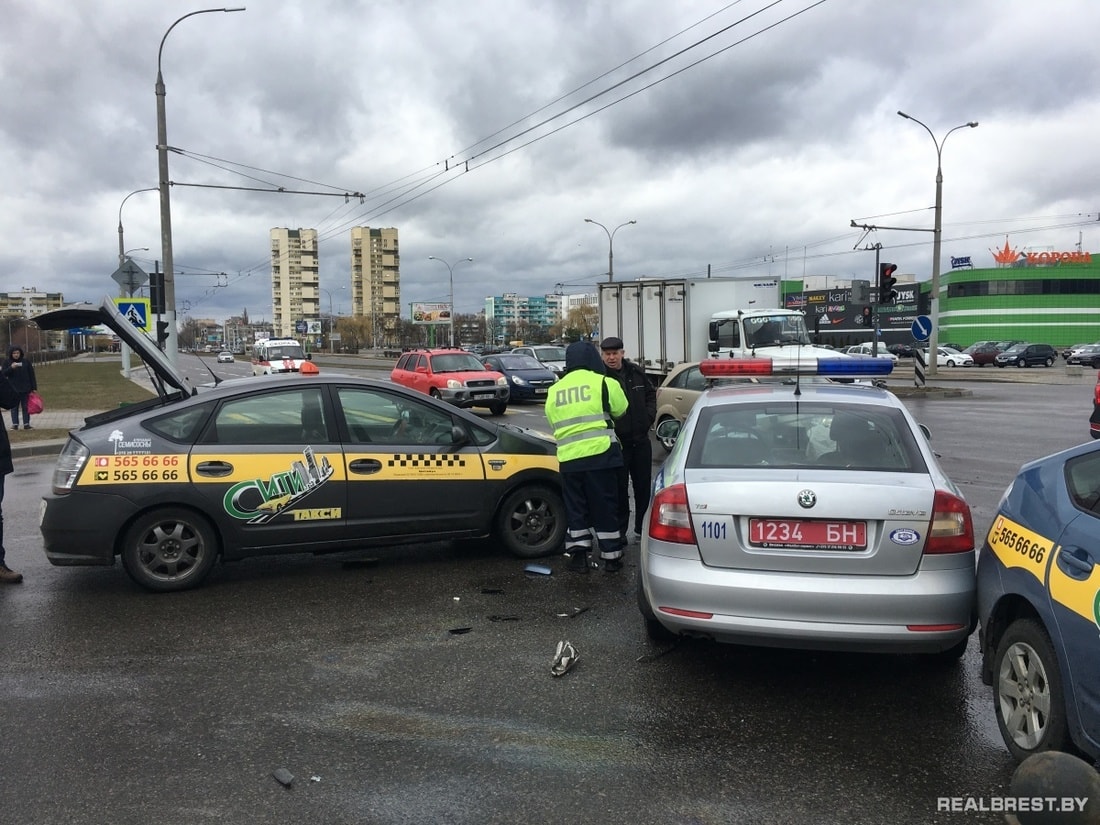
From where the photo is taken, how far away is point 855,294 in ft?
92.1

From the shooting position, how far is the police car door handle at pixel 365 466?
6008mm

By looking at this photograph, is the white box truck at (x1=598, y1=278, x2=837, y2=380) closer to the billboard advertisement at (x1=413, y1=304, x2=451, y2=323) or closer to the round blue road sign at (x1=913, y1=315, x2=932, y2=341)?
the round blue road sign at (x1=913, y1=315, x2=932, y2=341)

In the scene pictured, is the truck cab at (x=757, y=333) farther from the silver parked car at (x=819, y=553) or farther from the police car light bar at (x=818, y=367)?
→ the silver parked car at (x=819, y=553)

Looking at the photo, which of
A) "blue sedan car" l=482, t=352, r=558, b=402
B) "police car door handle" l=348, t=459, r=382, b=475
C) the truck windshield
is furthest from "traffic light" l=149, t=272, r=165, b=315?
"police car door handle" l=348, t=459, r=382, b=475

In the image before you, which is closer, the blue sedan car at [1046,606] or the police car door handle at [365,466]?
the blue sedan car at [1046,606]

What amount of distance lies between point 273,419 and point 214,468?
540 millimetres

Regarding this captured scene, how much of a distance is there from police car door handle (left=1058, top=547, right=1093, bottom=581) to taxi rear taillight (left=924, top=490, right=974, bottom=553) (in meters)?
0.72

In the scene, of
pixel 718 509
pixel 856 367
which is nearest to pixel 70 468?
pixel 718 509

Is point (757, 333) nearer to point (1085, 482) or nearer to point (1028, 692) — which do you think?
point (1085, 482)

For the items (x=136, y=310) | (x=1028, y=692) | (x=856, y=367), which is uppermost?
(x=136, y=310)

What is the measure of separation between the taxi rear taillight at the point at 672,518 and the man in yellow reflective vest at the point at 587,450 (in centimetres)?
181

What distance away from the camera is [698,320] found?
64.1ft

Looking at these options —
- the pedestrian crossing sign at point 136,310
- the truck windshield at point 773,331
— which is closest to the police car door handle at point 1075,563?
the truck windshield at point 773,331

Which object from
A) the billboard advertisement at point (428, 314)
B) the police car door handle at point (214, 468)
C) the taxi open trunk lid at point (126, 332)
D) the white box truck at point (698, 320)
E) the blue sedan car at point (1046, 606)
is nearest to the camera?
the blue sedan car at point (1046, 606)
